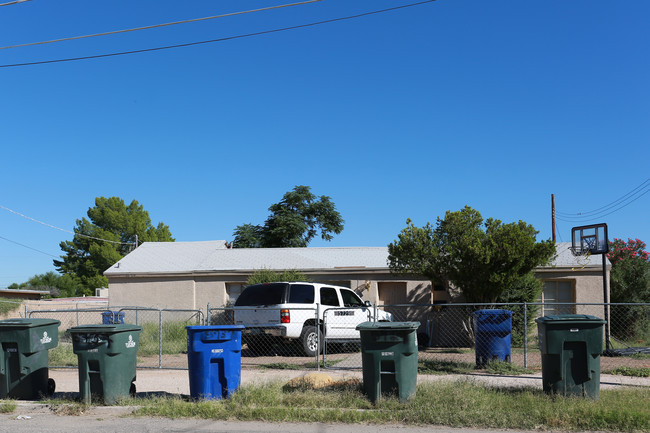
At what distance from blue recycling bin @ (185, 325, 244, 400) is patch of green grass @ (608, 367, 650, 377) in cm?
736

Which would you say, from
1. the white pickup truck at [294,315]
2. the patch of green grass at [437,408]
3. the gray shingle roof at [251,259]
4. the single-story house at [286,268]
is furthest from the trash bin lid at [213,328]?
the gray shingle roof at [251,259]

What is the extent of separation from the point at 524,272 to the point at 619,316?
20.3ft

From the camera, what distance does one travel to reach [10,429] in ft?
23.2

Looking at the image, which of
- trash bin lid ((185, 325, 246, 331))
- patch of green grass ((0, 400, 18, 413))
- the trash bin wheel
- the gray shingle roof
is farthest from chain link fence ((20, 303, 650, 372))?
patch of green grass ((0, 400, 18, 413))

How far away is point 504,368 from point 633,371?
235 cm

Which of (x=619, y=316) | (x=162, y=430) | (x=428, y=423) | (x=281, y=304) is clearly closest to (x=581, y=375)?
(x=428, y=423)

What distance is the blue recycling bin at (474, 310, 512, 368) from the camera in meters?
11.7

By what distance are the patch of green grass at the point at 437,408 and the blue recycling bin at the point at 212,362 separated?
7.5 inches

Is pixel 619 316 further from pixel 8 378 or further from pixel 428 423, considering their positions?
pixel 8 378

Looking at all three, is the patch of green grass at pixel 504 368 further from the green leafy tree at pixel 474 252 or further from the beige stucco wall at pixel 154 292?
the beige stucco wall at pixel 154 292

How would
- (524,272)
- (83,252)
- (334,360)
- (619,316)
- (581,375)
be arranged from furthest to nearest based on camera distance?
(83,252) → (619,316) → (524,272) → (334,360) → (581,375)

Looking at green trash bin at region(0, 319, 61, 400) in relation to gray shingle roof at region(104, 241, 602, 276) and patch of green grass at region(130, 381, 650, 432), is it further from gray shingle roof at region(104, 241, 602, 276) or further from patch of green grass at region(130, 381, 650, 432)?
Result: gray shingle roof at region(104, 241, 602, 276)

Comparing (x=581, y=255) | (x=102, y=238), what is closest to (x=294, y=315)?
(x=581, y=255)

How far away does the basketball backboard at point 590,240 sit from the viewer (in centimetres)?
1575
